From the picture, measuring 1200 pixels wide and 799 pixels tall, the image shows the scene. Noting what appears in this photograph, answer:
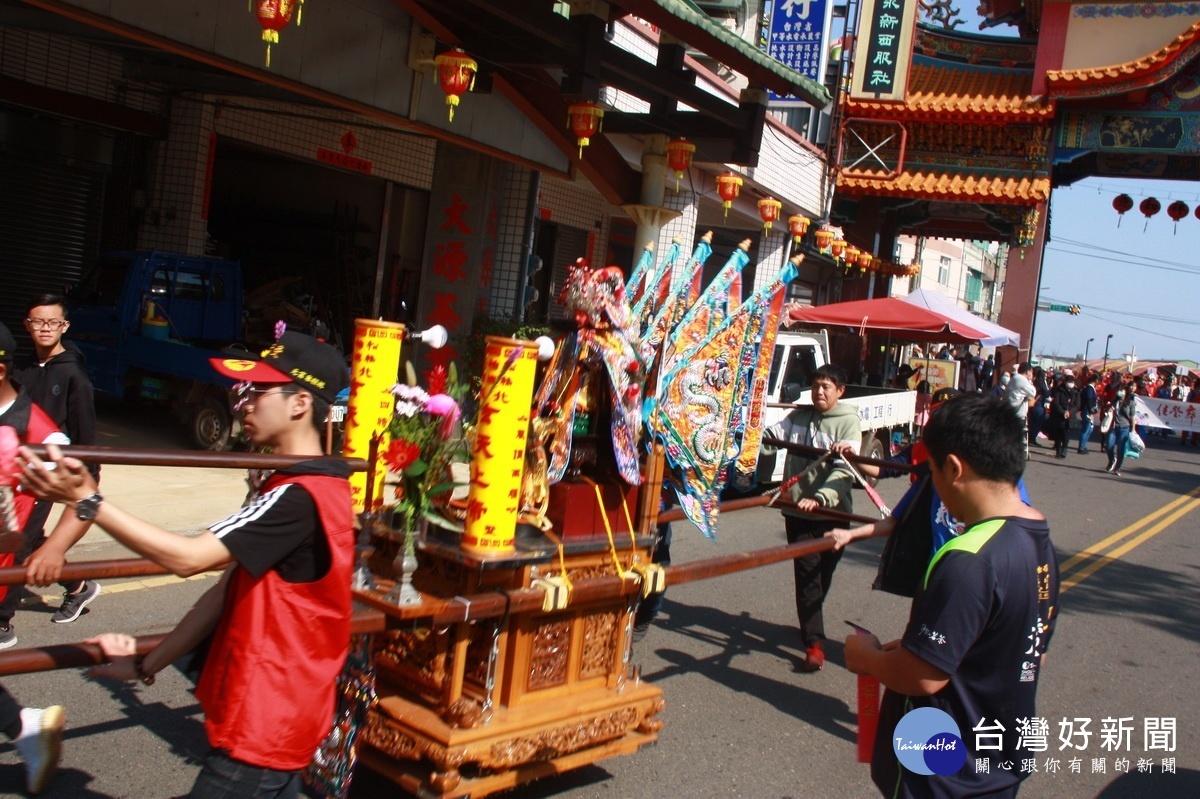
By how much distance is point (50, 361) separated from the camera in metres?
5.04

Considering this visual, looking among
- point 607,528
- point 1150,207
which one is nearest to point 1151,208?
point 1150,207

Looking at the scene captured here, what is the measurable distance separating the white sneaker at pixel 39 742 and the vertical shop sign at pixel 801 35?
1442 cm

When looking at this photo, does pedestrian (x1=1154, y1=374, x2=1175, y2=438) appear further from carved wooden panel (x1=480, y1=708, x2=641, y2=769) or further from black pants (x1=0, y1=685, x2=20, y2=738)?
black pants (x1=0, y1=685, x2=20, y2=738)

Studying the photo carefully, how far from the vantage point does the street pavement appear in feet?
13.4

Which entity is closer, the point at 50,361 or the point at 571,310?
the point at 571,310

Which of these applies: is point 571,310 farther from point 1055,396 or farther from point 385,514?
point 1055,396

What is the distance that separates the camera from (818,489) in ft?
19.2

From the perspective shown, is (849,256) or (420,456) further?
(849,256)

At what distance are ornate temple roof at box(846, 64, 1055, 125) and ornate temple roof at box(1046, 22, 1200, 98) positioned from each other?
21.6 inches

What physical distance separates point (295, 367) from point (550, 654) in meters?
1.55

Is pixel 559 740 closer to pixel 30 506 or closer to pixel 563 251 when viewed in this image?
pixel 30 506

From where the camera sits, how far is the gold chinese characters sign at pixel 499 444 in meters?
3.22

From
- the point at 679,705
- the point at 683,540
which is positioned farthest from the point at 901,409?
the point at 679,705

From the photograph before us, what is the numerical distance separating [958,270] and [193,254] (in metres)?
47.3
